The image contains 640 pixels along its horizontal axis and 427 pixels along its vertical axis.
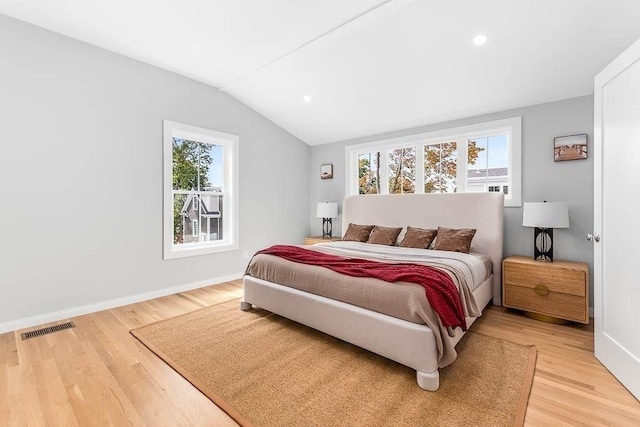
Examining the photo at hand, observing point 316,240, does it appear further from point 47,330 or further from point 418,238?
point 47,330

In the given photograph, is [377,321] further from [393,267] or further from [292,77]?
[292,77]

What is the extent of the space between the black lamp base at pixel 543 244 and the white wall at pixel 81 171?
13.5 ft

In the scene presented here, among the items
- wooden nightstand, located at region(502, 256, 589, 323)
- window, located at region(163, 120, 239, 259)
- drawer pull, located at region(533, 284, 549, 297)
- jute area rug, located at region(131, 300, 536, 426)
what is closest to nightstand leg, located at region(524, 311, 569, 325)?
wooden nightstand, located at region(502, 256, 589, 323)

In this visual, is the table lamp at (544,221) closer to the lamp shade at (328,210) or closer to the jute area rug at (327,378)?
the jute area rug at (327,378)

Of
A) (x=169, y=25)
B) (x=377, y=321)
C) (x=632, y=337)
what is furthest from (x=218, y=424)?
(x=169, y=25)

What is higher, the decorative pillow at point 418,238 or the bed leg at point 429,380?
the decorative pillow at point 418,238

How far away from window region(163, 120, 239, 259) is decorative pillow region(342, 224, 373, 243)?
176 centimetres

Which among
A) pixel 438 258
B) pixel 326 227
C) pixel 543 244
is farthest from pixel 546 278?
pixel 326 227

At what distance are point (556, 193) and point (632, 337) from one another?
6.18ft

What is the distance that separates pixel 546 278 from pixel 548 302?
0.76ft

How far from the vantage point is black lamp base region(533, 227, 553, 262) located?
3068 millimetres

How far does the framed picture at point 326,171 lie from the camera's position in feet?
17.6

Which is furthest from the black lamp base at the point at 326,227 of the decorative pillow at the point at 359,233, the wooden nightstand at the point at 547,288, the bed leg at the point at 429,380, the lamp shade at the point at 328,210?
the bed leg at the point at 429,380

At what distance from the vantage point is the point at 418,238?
145 inches
